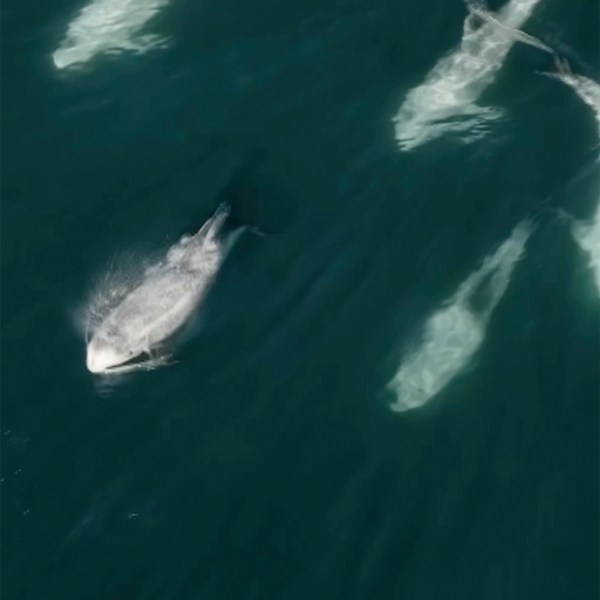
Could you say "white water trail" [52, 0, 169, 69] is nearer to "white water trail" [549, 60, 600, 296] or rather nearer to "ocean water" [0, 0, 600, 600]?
"ocean water" [0, 0, 600, 600]

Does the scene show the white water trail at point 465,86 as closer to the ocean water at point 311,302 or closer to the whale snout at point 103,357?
Answer: the ocean water at point 311,302

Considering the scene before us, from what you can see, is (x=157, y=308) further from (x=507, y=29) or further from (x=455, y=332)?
(x=507, y=29)

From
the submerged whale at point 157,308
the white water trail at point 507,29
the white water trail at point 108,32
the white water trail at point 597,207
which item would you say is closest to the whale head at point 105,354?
the submerged whale at point 157,308

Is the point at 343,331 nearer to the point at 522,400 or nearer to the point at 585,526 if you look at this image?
the point at 522,400

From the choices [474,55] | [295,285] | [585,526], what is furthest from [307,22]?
[585,526]

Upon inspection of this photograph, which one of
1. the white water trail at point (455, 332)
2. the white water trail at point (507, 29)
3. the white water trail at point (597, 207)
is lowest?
the white water trail at point (455, 332)

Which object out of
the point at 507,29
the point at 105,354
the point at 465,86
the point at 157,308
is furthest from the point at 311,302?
the point at 507,29
